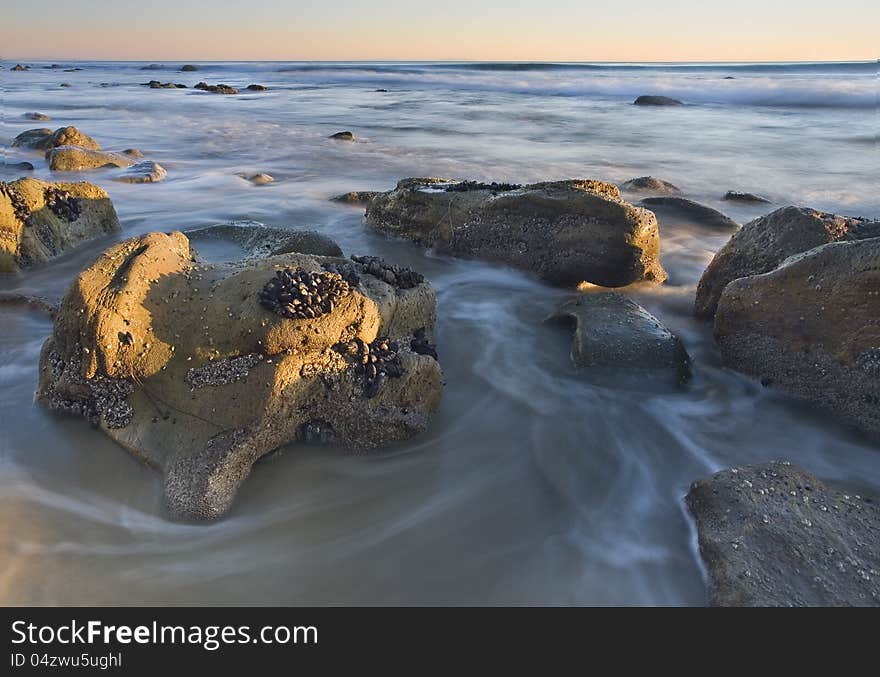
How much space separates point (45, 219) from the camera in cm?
730

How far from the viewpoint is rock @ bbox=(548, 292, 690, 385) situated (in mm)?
5051

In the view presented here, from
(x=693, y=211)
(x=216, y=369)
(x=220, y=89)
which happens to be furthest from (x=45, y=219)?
(x=220, y=89)

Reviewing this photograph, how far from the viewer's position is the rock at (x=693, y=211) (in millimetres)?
9641

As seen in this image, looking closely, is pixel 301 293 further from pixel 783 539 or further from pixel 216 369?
pixel 783 539

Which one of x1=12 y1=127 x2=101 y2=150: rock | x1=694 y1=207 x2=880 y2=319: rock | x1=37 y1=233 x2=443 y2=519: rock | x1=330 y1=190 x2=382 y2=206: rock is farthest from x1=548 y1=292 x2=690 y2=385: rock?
x1=12 y1=127 x2=101 y2=150: rock

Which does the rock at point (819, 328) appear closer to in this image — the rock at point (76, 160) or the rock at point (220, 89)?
the rock at point (76, 160)

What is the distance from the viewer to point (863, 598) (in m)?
2.91

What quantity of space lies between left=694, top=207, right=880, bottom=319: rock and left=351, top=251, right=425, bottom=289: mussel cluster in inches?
119

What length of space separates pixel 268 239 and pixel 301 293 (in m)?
3.52

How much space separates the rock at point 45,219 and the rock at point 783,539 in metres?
7.10
